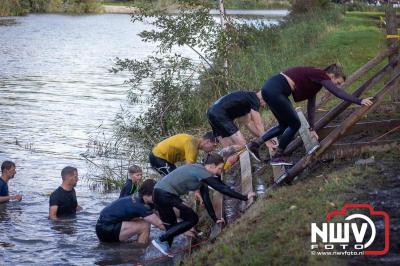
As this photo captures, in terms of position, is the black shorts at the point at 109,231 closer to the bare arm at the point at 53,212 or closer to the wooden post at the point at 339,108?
the bare arm at the point at 53,212

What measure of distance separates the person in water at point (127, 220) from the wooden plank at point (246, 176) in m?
1.44

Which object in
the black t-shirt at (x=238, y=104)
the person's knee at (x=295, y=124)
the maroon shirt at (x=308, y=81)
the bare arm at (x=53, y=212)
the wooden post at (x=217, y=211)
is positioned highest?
the maroon shirt at (x=308, y=81)

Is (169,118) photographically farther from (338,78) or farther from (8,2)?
(8,2)

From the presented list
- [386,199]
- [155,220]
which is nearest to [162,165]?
[155,220]

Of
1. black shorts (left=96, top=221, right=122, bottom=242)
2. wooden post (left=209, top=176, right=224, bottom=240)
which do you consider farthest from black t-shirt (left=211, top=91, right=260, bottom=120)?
black shorts (left=96, top=221, right=122, bottom=242)

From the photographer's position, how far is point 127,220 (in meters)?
11.6

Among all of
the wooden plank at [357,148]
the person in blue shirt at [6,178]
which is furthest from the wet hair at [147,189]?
the person in blue shirt at [6,178]

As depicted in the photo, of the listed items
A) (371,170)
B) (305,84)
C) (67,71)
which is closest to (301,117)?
(305,84)

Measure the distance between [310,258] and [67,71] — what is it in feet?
107

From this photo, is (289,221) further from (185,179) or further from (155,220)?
(155,220)

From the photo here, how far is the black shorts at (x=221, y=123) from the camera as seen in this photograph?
12.0 meters

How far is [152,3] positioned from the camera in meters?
21.0

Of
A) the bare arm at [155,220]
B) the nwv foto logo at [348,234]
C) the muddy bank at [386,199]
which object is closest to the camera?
the muddy bank at [386,199]

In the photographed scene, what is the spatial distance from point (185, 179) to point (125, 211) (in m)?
1.79
